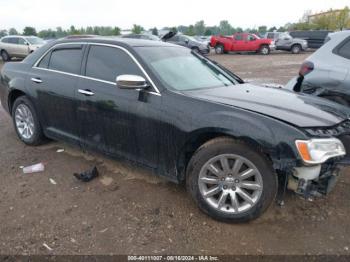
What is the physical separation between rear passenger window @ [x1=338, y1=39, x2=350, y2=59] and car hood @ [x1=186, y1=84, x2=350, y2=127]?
159 centimetres

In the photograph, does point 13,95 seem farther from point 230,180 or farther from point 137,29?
point 137,29

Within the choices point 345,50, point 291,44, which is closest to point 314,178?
point 345,50

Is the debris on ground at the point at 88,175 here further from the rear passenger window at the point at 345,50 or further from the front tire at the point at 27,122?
the rear passenger window at the point at 345,50

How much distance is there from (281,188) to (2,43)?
2200cm

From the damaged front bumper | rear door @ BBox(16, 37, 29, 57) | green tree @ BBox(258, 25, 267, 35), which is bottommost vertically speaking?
green tree @ BBox(258, 25, 267, 35)

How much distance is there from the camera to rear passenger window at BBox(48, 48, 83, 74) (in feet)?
13.9

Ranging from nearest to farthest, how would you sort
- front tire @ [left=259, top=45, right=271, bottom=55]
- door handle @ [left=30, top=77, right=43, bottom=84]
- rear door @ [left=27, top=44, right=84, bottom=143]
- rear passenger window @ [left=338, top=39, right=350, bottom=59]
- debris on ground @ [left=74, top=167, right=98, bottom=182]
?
1. debris on ground @ [left=74, top=167, right=98, bottom=182]
2. rear door @ [left=27, top=44, right=84, bottom=143]
3. door handle @ [left=30, top=77, right=43, bottom=84]
4. rear passenger window @ [left=338, top=39, right=350, bottom=59]
5. front tire @ [left=259, top=45, right=271, bottom=55]

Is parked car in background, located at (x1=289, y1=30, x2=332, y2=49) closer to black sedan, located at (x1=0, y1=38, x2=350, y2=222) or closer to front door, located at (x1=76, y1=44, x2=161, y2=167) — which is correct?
black sedan, located at (x1=0, y1=38, x2=350, y2=222)

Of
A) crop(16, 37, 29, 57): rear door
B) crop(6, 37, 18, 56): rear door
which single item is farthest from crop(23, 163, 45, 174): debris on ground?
crop(6, 37, 18, 56): rear door

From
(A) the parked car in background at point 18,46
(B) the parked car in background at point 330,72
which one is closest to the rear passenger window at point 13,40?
(A) the parked car in background at point 18,46

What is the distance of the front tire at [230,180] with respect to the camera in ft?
9.63

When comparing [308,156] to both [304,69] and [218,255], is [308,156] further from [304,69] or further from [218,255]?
[304,69]

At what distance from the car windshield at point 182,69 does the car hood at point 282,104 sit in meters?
0.20

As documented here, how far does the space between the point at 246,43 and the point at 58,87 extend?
23546 mm
